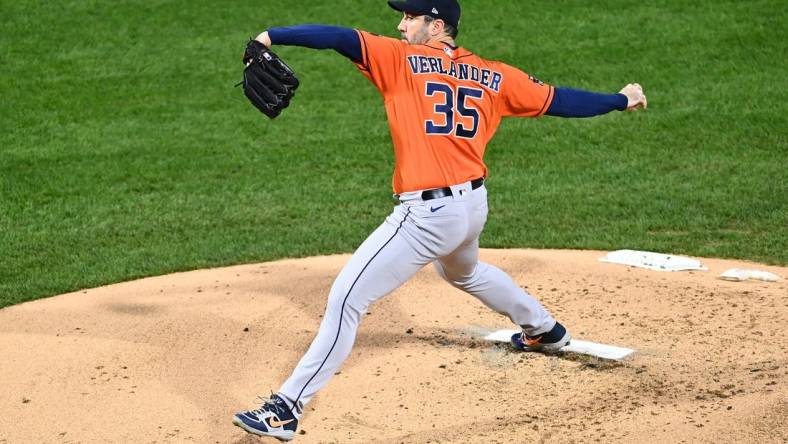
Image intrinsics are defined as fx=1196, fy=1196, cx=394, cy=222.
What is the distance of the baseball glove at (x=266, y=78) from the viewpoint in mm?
5152

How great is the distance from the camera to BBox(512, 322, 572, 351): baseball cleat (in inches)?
244

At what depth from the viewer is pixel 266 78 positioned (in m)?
5.18

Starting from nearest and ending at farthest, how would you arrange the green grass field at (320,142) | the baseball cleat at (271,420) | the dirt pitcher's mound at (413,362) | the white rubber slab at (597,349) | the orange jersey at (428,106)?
the baseball cleat at (271,420), the orange jersey at (428,106), the dirt pitcher's mound at (413,362), the white rubber slab at (597,349), the green grass field at (320,142)

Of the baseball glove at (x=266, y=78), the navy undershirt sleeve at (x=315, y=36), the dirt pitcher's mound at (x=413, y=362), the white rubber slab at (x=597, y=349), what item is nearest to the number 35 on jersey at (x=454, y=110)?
the navy undershirt sleeve at (x=315, y=36)

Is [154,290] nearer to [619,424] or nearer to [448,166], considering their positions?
[448,166]

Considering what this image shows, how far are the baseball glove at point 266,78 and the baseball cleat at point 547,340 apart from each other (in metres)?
1.94

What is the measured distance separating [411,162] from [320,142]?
562cm

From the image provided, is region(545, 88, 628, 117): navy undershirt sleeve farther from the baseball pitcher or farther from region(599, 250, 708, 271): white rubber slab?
region(599, 250, 708, 271): white rubber slab

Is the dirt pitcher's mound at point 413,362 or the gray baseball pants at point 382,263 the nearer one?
the gray baseball pants at point 382,263

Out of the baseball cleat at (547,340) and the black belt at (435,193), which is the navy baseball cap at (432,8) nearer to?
the black belt at (435,193)

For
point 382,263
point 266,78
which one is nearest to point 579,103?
point 382,263

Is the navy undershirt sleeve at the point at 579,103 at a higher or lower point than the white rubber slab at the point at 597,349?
higher

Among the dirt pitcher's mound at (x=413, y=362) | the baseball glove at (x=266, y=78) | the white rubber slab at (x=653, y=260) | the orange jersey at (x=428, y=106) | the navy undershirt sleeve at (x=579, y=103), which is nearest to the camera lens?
the baseball glove at (x=266, y=78)

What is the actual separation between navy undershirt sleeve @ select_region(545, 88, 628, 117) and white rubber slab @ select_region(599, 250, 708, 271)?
7.11ft
